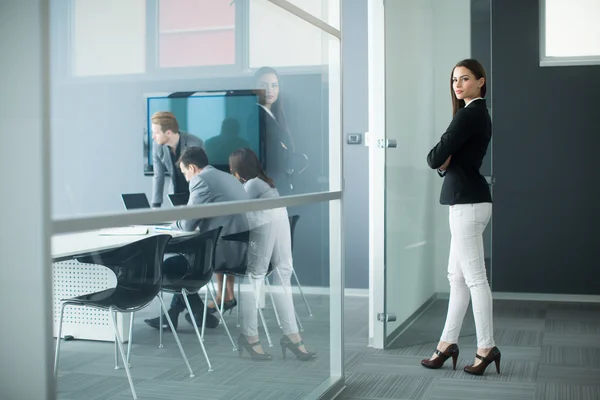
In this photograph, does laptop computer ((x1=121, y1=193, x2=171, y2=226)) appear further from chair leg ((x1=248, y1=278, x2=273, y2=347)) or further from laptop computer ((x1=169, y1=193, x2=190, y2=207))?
chair leg ((x1=248, y1=278, x2=273, y2=347))

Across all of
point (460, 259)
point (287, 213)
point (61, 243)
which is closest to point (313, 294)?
point (287, 213)

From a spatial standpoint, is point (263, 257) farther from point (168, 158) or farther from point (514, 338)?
point (514, 338)

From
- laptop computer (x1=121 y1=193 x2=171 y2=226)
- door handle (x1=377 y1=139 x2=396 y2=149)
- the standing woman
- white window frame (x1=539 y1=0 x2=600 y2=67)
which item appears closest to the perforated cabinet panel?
laptop computer (x1=121 y1=193 x2=171 y2=226)

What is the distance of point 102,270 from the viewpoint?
→ 6.64ft

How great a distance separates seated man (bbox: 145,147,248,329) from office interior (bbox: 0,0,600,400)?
44 mm

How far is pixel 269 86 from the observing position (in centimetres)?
291

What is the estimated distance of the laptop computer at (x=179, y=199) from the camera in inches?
88.5

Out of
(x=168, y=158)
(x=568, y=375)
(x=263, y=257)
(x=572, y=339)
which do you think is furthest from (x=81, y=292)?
(x=572, y=339)

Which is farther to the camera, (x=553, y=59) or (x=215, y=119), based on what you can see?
(x=553, y=59)

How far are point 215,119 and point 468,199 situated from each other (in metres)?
1.83

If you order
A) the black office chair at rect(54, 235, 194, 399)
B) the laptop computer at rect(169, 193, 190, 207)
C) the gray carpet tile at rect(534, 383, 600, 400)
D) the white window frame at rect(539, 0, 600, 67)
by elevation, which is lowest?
the gray carpet tile at rect(534, 383, 600, 400)

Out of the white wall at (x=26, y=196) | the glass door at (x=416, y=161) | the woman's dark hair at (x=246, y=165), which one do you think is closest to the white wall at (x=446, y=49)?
the glass door at (x=416, y=161)

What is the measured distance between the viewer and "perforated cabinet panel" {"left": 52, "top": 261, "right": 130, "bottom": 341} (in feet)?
6.00

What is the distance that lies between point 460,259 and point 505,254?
248 centimetres
